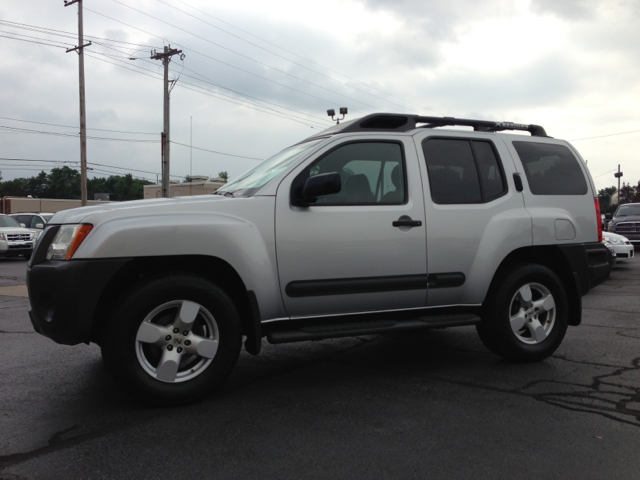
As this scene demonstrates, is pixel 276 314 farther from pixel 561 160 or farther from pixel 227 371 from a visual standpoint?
pixel 561 160

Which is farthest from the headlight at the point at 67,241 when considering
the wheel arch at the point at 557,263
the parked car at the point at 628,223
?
the parked car at the point at 628,223

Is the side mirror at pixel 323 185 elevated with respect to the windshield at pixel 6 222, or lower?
elevated

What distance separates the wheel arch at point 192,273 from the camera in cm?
366

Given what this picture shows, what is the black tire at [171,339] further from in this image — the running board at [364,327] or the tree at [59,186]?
the tree at [59,186]

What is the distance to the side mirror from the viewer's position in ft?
12.6

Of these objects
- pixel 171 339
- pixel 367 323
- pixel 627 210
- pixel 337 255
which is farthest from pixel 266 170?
pixel 627 210

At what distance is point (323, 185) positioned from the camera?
3832 mm

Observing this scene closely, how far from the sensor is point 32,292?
3.64 meters

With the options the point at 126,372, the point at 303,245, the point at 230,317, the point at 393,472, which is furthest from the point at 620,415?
the point at 126,372

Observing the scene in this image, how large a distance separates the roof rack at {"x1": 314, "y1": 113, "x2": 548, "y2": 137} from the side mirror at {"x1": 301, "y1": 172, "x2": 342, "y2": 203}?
79cm

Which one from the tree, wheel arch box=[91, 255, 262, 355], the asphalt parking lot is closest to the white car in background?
the asphalt parking lot

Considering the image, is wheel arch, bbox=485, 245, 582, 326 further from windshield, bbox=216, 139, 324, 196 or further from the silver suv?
windshield, bbox=216, 139, 324, 196

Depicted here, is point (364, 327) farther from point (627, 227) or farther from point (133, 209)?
point (627, 227)

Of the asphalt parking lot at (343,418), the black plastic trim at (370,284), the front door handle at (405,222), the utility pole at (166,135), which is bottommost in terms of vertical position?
the asphalt parking lot at (343,418)
